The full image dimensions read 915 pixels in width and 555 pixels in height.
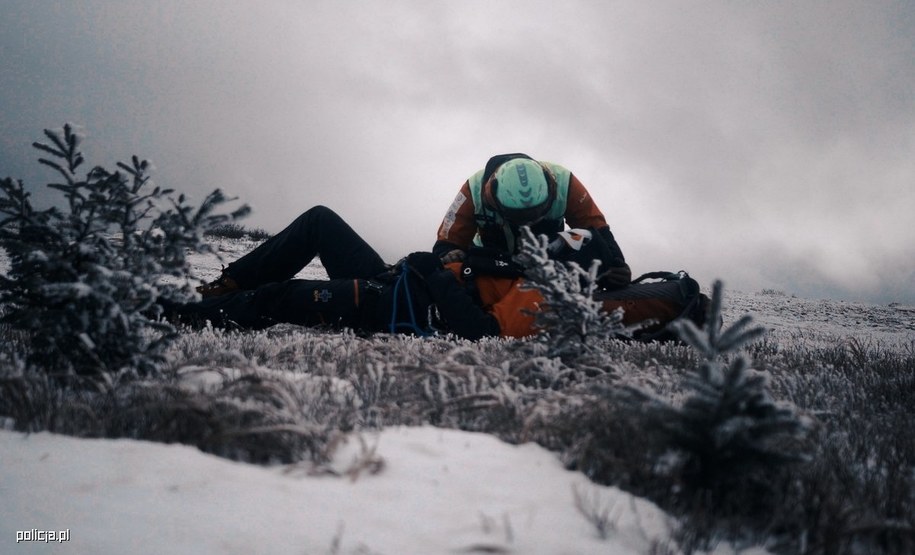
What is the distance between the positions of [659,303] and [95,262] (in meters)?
4.85

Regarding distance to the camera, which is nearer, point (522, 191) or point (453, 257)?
point (522, 191)

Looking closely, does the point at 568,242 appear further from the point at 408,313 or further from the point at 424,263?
the point at 408,313

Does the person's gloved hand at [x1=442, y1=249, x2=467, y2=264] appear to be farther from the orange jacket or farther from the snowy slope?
the snowy slope

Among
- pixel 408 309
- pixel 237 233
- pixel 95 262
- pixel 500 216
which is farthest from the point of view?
pixel 237 233

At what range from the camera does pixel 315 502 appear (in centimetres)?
156

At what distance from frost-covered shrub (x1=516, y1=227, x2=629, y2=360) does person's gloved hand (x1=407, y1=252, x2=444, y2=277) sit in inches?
90.3

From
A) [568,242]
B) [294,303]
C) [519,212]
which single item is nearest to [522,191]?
[519,212]

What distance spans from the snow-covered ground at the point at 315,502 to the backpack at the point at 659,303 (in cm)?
381

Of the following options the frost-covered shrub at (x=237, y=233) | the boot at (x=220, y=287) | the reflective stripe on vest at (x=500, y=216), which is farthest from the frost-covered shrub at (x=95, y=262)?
the frost-covered shrub at (x=237, y=233)

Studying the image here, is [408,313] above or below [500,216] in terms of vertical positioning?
below

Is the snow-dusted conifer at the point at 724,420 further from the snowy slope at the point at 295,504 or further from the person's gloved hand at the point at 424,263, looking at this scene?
the person's gloved hand at the point at 424,263

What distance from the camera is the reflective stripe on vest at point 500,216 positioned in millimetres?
6938

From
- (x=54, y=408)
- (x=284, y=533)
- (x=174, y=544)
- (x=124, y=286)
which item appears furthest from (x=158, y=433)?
(x=124, y=286)

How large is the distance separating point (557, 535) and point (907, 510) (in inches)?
45.3
